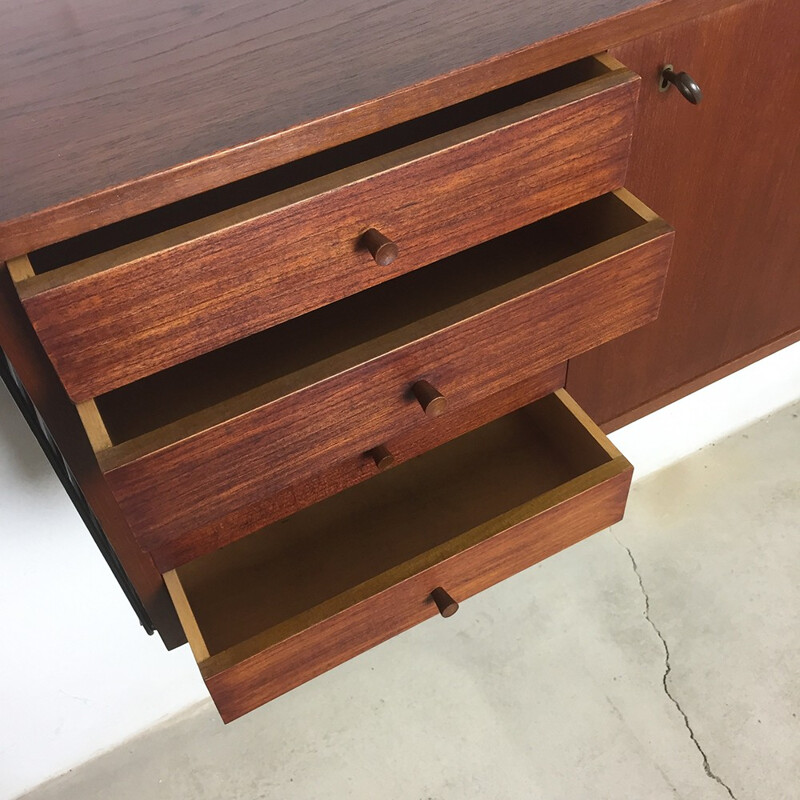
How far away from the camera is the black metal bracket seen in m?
0.70

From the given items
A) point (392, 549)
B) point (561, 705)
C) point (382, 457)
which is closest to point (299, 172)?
point (382, 457)

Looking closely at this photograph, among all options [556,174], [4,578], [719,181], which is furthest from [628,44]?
[4,578]

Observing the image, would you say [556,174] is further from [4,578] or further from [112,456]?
[4,578]

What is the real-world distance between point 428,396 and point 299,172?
9.4 inches

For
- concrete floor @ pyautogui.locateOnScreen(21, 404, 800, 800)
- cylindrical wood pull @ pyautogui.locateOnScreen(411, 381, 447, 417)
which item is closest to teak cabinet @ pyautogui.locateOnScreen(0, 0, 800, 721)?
cylindrical wood pull @ pyautogui.locateOnScreen(411, 381, 447, 417)

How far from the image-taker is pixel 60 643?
0.97 metres

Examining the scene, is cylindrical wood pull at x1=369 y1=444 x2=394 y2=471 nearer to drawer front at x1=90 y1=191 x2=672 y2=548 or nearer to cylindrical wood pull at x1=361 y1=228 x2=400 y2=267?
drawer front at x1=90 y1=191 x2=672 y2=548

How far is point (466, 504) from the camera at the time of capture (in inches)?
33.7

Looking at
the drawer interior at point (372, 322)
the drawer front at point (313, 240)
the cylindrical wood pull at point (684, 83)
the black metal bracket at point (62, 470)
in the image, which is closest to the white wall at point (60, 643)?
the black metal bracket at point (62, 470)

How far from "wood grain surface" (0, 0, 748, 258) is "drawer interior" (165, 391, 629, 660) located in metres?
0.35

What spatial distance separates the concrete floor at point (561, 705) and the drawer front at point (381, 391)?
0.59m

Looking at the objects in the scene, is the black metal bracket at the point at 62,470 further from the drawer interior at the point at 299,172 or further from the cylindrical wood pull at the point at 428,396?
the cylindrical wood pull at the point at 428,396

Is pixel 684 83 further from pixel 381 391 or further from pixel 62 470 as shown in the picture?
pixel 62 470

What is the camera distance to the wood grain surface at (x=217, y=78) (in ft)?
1.74
